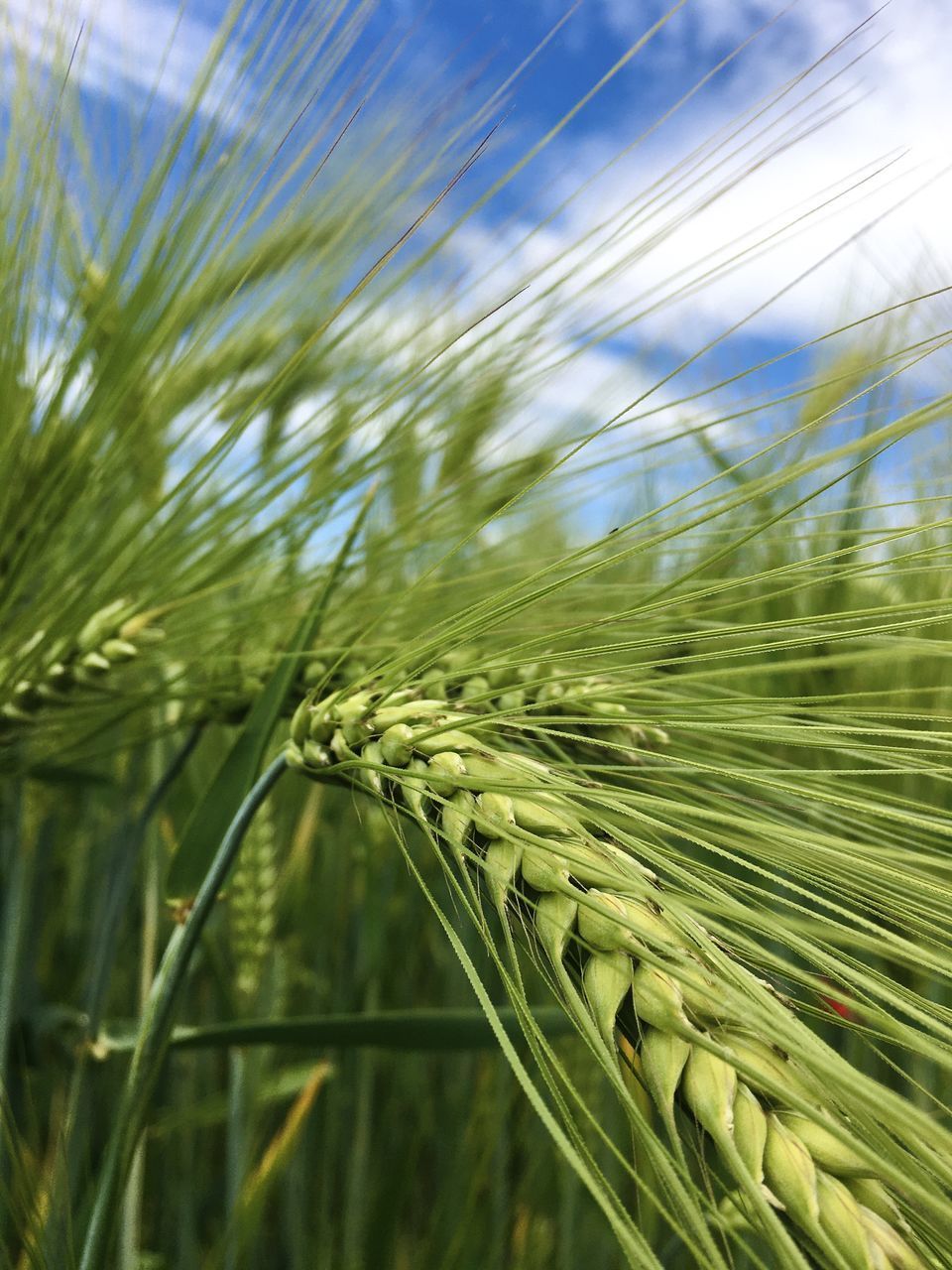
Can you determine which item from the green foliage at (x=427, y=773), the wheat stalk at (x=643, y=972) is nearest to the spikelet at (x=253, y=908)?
the green foliage at (x=427, y=773)

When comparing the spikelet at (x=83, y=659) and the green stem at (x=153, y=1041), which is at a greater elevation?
the spikelet at (x=83, y=659)

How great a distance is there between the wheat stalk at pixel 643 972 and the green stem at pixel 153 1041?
0.08 meters

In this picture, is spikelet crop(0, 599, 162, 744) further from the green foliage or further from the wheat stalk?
the wheat stalk

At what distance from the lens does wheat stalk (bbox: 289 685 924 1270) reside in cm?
23

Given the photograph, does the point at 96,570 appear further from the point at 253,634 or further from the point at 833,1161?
the point at 833,1161

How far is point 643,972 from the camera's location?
281 millimetres

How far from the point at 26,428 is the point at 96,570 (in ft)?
0.38

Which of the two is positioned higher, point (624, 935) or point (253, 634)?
point (253, 634)

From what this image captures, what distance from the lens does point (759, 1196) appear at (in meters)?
0.22

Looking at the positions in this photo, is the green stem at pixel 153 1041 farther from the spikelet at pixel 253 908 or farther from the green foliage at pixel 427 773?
the spikelet at pixel 253 908

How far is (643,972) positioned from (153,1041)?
0.24 m

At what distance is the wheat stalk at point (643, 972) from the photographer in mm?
229

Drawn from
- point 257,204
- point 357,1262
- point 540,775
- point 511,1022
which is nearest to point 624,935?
point 540,775

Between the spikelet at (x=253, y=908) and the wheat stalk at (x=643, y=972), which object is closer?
the wheat stalk at (x=643, y=972)
